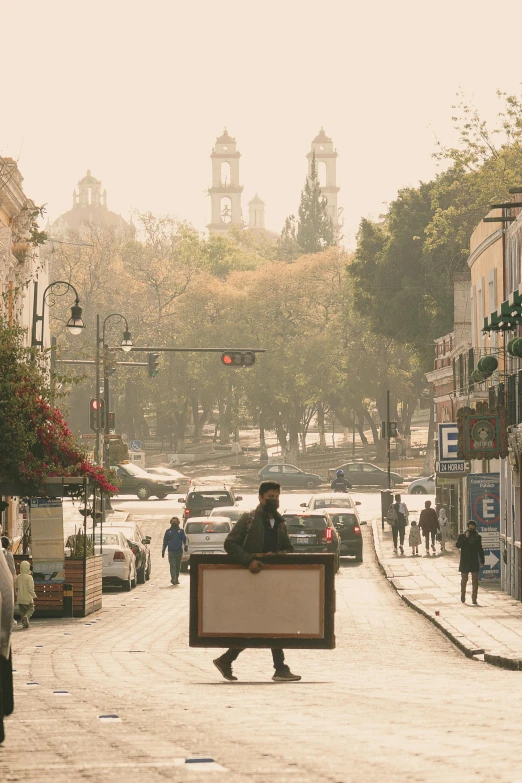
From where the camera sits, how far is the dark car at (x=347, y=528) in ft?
124

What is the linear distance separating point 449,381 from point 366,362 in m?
30.2

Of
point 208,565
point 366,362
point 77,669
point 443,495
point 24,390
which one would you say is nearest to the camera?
point 208,565

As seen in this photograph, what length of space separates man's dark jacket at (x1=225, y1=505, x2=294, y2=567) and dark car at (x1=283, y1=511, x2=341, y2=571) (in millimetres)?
20997

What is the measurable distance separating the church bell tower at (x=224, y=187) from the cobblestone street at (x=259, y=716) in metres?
180

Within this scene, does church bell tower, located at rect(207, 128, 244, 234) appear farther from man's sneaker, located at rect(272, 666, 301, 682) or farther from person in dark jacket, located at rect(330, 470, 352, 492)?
man's sneaker, located at rect(272, 666, 301, 682)

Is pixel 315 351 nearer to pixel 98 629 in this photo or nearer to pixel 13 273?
pixel 13 273

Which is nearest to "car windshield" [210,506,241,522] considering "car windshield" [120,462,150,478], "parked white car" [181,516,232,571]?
"parked white car" [181,516,232,571]

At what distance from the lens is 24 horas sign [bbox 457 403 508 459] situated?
2952 centimetres

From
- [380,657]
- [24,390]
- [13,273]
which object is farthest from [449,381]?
[380,657]

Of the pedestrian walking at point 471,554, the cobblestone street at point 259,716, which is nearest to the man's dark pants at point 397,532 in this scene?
the pedestrian walking at point 471,554

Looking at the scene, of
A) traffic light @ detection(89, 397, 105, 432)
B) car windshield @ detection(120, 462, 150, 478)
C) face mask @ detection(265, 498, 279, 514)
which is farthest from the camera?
car windshield @ detection(120, 462, 150, 478)

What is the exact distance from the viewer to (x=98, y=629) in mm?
21312

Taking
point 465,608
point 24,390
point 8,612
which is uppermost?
point 24,390

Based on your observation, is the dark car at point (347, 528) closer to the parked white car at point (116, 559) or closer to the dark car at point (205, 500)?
the dark car at point (205, 500)
